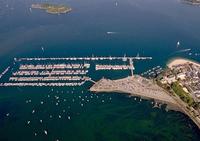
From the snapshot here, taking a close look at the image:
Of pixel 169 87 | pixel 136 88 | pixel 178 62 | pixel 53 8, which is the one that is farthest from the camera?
pixel 53 8

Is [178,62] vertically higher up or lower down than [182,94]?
lower down

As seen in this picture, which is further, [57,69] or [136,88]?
[57,69]

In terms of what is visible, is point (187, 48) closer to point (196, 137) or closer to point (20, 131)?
point (196, 137)

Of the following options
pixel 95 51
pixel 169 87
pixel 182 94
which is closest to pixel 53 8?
pixel 95 51

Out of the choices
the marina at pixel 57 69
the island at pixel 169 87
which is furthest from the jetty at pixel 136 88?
the marina at pixel 57 69

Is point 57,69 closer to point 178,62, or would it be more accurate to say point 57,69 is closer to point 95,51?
point 95,51

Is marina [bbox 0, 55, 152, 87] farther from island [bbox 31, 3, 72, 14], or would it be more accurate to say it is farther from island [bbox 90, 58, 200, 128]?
island [bbox 31, 3, 72, 14]

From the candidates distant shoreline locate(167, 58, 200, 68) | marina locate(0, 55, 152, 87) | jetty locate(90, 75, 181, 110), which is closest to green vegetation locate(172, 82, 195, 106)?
jetty locate(90, 75, 181, 110)
